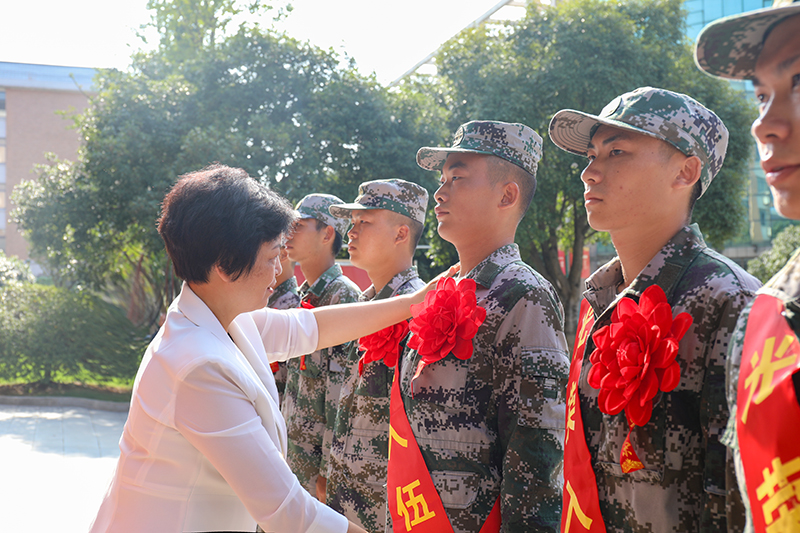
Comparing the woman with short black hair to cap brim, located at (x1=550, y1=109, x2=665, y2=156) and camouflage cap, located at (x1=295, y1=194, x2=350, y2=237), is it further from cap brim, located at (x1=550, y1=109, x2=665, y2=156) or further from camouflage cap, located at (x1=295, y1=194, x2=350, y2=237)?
camouflage cap, located at (x1=295, y1=194, x2=350, y2=237)

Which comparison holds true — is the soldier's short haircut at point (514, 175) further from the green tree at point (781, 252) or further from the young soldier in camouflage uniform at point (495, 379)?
the green tree at point (781, 252)

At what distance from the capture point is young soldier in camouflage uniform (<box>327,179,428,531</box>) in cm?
297

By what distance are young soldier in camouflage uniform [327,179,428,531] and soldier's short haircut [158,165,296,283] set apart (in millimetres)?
1252

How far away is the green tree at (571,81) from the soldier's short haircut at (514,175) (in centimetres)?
1033

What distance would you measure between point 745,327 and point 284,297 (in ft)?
12.6

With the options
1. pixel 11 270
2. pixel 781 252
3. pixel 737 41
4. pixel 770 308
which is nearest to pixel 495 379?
pixel 770 308

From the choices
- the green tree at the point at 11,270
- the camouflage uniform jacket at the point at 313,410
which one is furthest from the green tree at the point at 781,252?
the green tree at the point at 11,270

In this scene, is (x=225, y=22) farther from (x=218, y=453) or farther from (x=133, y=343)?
(x=218, y=453)

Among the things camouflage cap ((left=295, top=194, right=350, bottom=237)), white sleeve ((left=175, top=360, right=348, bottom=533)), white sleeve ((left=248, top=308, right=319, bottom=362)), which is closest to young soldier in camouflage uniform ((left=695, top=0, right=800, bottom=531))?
white sleeve ((left=175, top=360, right=348, bottom=533))

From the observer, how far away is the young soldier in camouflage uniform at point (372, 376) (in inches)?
117

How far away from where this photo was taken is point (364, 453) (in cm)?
299

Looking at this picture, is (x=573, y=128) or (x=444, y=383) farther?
(x=444, y=383)

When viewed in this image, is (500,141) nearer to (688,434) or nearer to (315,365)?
(688,434)

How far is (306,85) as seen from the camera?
1244cm
